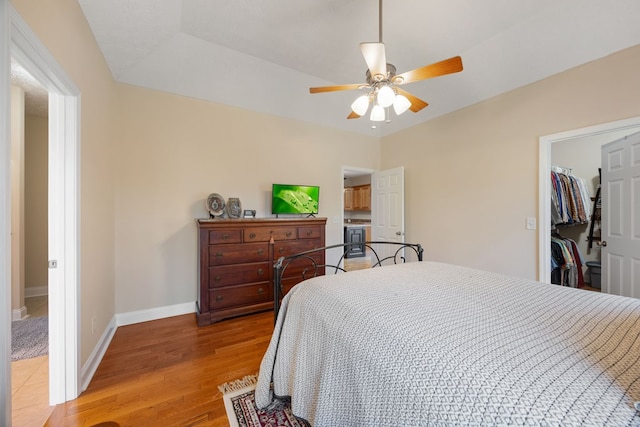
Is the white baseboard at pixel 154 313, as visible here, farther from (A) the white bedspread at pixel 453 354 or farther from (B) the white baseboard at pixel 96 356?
(A) the white bedspread at pixel 453 354

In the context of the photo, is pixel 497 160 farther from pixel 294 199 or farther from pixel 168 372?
pixel 168 372

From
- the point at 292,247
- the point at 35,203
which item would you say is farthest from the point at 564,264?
the point at 35,203

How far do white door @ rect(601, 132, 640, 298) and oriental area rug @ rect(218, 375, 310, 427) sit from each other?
332cm

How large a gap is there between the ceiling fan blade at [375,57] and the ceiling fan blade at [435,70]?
0.15 metres

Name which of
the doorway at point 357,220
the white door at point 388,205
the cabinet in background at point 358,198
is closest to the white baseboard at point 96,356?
the white door at point 388,205

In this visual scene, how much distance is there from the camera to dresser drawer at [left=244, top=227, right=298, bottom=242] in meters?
2.90

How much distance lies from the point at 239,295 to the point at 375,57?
2.66 m

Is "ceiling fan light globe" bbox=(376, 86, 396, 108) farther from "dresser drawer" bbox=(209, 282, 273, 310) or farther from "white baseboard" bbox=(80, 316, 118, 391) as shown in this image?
"white baseboard" bbox=(80, 316, 118, 391)

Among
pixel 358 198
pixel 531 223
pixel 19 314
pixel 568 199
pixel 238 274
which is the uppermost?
pixel 358 198

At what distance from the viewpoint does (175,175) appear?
294 cm

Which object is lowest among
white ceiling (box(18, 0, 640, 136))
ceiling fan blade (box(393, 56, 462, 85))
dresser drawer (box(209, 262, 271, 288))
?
dresser drawer (box(209, 262, 271, 288))

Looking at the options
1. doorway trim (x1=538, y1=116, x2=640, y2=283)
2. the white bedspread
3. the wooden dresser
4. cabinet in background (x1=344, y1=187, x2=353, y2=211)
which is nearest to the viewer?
the white bedspread

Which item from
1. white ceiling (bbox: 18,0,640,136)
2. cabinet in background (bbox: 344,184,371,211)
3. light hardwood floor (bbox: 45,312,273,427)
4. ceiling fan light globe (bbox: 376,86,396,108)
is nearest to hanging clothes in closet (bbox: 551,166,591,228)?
white ceiling (bbox: 18,0,640,136)

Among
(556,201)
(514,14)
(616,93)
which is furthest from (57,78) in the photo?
(556,201)
